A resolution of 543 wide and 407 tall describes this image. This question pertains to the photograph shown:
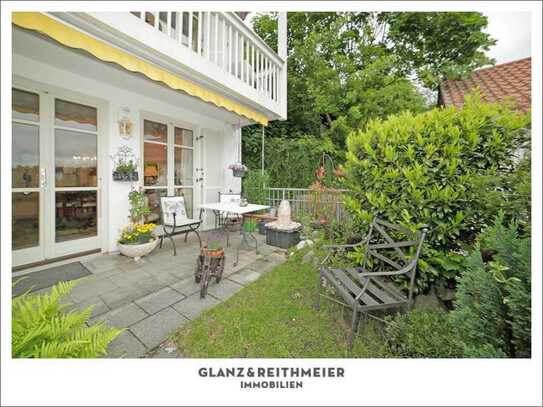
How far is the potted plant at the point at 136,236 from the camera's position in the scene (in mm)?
3484

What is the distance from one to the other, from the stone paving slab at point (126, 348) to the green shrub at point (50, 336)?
1.37ft

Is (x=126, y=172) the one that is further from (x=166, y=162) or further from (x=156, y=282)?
(x=156, y=282)

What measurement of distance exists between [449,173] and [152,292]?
3.56 metres

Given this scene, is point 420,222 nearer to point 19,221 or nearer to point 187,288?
point 187,288

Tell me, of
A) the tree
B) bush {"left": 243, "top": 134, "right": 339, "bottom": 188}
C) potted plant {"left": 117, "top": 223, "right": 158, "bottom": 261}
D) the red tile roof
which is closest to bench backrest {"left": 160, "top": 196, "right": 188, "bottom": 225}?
potted plant {"left": 117, "top": 223, "right": 158, "bottom": 261}

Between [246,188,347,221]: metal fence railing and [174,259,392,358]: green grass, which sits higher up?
[246,188,347,221]: metal fence railing

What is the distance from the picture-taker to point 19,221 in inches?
120

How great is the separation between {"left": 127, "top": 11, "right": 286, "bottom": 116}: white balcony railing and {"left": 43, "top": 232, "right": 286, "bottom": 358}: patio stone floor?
11.2 ft

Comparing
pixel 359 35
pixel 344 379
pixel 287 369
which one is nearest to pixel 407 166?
pixel 344 379

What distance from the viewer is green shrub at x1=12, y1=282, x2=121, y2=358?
1.16m

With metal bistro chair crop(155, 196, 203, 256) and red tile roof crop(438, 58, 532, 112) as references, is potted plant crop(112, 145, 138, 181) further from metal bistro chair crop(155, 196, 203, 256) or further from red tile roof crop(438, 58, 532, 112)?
red tile roof crop(438, 58, 532, 112)

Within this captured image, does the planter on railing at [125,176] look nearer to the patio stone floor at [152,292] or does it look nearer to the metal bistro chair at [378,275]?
the patio stone floor at [152,292]

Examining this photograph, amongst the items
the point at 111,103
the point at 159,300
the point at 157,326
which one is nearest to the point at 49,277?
the point at 159,300

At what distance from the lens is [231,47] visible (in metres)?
Result: 3.99
